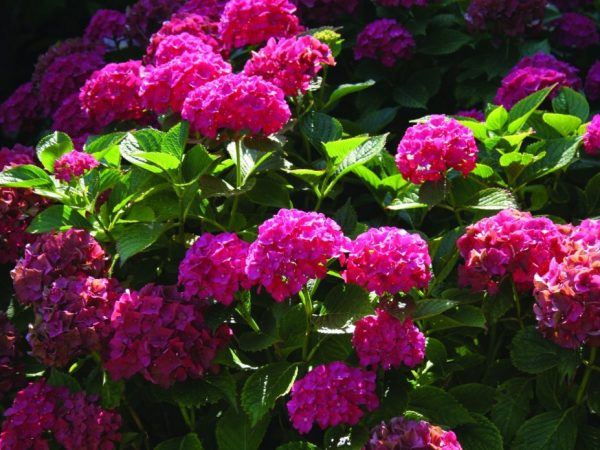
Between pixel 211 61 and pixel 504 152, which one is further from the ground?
pixel 211 61

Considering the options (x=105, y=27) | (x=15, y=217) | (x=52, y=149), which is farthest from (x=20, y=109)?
(x=52, y=149)

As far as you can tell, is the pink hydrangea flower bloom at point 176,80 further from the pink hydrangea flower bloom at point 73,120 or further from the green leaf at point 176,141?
the pink hydrangea flower bloom at point 73,120

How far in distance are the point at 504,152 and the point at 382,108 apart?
3.17 ft

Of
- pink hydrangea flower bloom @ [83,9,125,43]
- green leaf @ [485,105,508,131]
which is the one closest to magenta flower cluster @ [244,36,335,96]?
green leaf @ [485,105,508,131]

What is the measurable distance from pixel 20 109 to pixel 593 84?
6.82 feet

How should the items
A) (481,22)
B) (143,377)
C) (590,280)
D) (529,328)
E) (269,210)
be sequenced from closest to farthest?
(590,280)
(529,328)
(143,377)
(269,210)
(481,22)

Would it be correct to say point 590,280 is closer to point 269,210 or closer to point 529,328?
point 529,328

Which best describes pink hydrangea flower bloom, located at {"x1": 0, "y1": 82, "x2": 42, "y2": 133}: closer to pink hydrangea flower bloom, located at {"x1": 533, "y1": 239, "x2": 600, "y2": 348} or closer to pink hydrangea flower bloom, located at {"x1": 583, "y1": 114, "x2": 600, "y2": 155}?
pink hydrangea flower bloom, located at {"x1": 583, "y1": 114, "x2": 600, "y2": 155}

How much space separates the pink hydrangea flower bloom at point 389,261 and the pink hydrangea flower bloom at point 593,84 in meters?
1.54

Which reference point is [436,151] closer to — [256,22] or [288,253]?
[288,253]

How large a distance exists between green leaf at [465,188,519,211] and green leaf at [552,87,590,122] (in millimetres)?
555

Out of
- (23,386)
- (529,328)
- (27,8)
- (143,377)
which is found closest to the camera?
(529,328)

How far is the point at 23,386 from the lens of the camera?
7.97 ft

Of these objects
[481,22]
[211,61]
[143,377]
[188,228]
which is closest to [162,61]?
[211,61]
